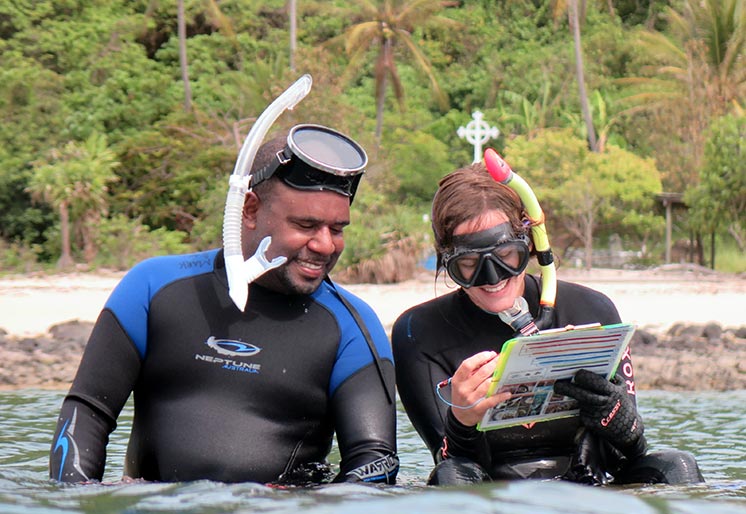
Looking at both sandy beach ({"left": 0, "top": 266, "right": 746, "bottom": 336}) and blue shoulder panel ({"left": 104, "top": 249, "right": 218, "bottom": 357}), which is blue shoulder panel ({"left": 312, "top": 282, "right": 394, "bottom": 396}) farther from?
sandy beach ({"left": 0, "top": 266, "right": 746, "bottom": 336})

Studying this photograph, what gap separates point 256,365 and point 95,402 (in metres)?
0.46

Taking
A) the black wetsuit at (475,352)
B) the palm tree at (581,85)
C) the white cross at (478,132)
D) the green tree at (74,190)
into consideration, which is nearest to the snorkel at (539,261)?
the black wetsuit at (475,352)

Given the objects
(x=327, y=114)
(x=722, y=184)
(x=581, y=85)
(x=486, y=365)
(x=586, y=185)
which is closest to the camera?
(x=486, y=365)

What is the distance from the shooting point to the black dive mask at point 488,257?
3105 mm

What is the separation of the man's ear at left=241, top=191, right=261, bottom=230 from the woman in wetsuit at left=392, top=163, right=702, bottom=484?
1.74 feet

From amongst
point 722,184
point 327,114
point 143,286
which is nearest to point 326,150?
point 143,286

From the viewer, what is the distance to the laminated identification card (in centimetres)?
275

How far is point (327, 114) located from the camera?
Answer: 2550 centimetres

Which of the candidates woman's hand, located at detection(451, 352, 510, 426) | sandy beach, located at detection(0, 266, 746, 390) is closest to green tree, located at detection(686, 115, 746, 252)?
sandy beach, located at detection(0, 266, 746, 390)

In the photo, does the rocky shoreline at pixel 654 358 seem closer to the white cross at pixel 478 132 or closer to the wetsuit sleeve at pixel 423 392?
the white cross at pixel 478 132

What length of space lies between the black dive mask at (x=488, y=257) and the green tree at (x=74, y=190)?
19978 millimetres

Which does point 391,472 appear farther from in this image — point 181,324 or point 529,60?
point 529,60

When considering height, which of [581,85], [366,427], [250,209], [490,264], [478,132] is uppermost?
[581,85]

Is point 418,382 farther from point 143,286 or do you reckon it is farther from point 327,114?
point 327,114
